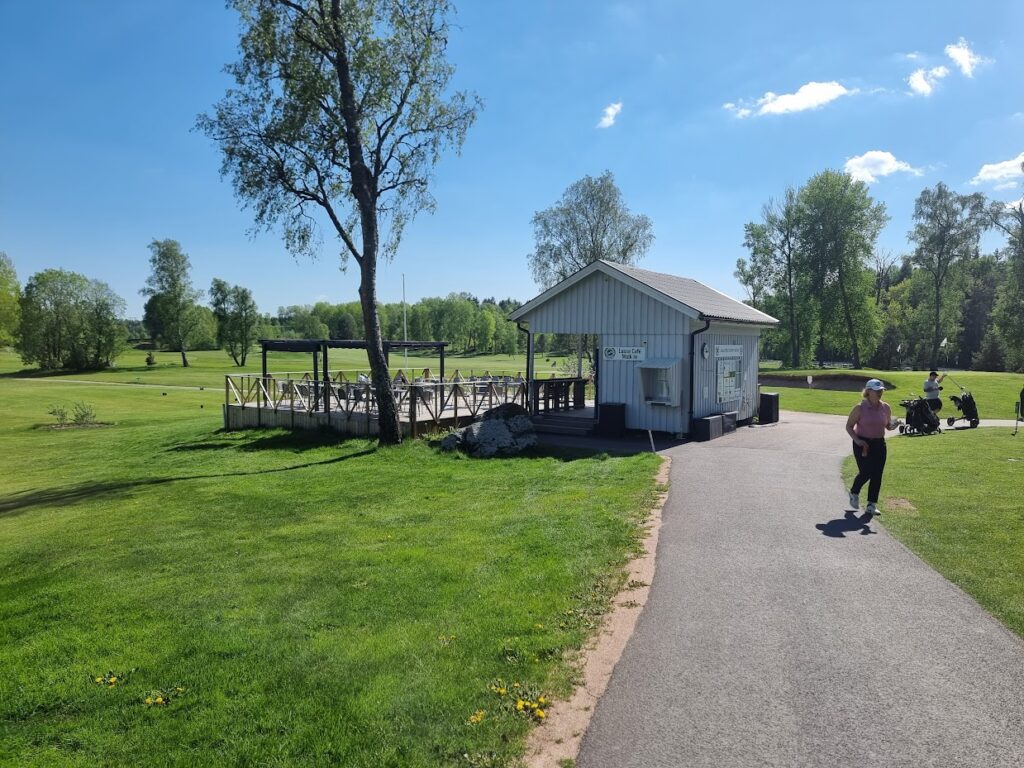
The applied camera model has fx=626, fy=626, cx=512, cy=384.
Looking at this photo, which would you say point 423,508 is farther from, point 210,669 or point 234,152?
point 234,152

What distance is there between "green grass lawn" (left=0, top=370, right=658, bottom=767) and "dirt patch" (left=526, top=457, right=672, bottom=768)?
5.2 inches

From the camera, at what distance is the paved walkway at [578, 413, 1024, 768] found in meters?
3.47

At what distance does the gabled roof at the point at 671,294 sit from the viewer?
15945mm

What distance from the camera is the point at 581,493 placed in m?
9.91

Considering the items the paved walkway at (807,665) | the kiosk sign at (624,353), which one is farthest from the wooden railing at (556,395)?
the paved walkway at (807,665)

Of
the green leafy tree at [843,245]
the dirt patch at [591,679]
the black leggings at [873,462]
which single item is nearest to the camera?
the dirt patch at [591,679]

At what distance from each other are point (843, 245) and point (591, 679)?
168 feet

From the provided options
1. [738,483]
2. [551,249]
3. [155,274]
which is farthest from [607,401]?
[155,274]

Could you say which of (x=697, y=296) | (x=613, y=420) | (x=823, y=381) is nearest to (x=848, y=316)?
(x=823, y=381)

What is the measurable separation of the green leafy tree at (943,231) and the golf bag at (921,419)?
119 feet

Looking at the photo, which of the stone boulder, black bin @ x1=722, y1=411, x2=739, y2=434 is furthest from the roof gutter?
the stone boulder

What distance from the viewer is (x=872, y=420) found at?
27.5ft

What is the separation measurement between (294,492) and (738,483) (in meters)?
7.81

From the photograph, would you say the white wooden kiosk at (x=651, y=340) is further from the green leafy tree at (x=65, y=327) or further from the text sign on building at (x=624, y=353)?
the green leafy tree at (x=65, y=327)
